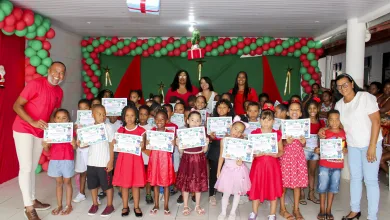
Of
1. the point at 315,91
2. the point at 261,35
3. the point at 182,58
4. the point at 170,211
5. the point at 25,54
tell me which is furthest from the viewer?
the point at 182,58

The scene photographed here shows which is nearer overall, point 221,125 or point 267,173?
point 267,173

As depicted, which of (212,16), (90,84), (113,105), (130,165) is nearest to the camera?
(130,165)

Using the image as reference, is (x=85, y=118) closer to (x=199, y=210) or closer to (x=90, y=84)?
(x=199, y=210)

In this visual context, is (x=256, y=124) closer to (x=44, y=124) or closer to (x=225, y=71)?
(x=44, y=124)

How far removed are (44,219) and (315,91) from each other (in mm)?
5551

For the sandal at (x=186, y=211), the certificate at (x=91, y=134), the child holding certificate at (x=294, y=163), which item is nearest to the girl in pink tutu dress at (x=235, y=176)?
the child holding certificate at (x=294, y=163)

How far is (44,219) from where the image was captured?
3.65 meters

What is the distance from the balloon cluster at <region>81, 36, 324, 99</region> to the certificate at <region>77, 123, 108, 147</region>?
4.41 meters

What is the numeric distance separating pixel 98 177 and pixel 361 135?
102 inches

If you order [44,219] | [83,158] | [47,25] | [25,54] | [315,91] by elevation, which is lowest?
[44,219]

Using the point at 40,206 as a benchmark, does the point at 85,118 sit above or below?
above

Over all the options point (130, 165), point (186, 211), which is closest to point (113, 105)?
point (130, 165)

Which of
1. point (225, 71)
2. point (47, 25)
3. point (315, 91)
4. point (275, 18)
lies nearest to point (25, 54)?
point (47, 25)

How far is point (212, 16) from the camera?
5766 mm
